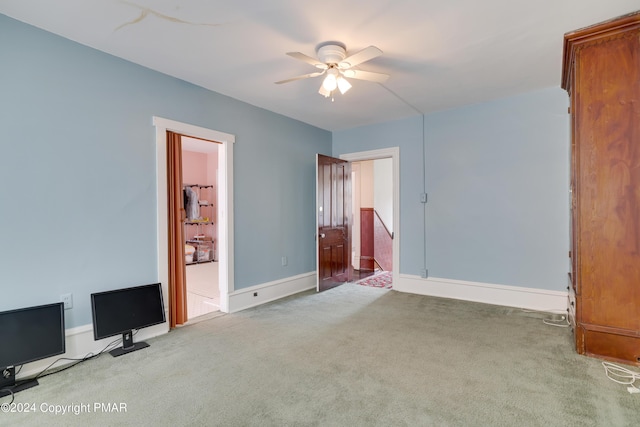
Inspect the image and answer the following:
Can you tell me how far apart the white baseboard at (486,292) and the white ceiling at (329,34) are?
2.46 metres

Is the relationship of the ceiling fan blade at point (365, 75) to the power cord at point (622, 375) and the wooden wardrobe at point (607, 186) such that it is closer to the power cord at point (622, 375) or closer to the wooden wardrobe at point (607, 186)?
the wooden wardrobe at point (607, 186)

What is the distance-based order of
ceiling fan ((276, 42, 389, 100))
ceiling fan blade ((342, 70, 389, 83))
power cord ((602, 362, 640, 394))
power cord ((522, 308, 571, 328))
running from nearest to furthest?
power cord ((602, 362, 640, 394)), ceiling fan ((276, 42, 389, 100)), ceiling fan blade ((342, 70, 389, 83)), power cord ((522, 308, 571, 328))

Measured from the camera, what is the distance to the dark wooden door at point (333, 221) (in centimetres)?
480

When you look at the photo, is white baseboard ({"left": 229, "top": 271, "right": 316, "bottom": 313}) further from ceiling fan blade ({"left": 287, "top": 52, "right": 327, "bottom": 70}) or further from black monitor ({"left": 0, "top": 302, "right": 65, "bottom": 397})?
ceiling fan blade ({"left": 287, "top": 52, "right": 327, "bottom": 70})

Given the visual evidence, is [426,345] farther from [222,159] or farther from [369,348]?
[222,159]

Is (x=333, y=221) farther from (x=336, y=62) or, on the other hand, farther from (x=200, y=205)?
(x=200, y=205)

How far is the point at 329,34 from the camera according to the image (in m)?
2.48

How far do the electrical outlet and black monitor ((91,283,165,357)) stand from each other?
0.15 metres

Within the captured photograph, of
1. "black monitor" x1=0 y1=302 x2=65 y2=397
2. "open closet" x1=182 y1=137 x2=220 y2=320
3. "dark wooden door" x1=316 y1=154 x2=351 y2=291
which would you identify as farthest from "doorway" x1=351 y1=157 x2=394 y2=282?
"black monitor" x1=0 y1=302 x2=65 y2=397


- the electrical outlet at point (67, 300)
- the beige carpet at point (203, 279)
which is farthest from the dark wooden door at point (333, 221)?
the electrical outlet at point (67, 300)

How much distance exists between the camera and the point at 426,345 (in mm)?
2830

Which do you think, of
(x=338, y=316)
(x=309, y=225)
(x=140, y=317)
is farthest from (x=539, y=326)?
(x=140, y=317)

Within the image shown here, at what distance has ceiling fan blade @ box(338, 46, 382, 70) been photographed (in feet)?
7.74

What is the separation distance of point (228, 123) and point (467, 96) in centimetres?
300
